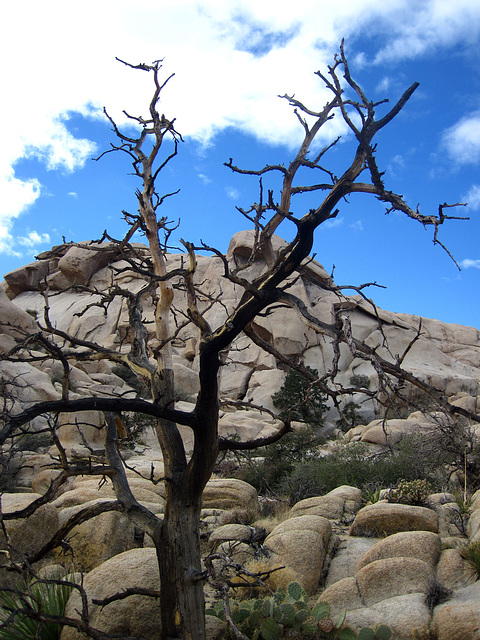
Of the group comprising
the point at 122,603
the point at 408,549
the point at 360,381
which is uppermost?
the point at 360,381

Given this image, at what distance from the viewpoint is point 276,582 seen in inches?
321

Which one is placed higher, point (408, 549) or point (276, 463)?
point (276, 463)

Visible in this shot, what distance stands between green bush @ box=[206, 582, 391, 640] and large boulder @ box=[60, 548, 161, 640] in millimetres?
812

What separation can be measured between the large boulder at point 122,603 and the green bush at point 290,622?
812 mm

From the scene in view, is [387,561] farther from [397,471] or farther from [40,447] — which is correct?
[40,447]

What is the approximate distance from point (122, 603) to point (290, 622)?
2.18 m

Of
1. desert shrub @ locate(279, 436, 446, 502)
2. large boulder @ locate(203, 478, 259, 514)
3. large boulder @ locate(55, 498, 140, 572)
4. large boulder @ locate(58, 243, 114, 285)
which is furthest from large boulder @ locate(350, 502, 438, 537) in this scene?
large boulder @ locate(58, 243, 114, 285)

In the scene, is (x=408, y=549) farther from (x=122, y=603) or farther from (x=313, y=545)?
(x=122, y=603)

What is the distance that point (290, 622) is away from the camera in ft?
21.4

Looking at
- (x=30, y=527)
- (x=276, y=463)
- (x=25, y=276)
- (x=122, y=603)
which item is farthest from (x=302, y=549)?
(x=25, y=276)

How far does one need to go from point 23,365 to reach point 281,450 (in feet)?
46.0

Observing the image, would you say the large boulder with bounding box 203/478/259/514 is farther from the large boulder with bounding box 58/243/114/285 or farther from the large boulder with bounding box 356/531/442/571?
the large boulder with bounding box 58/243/114/285

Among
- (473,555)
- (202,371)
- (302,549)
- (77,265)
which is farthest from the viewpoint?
(77,265)

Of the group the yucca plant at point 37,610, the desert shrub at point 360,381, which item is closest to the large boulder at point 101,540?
the yucca plant at point 37,610
